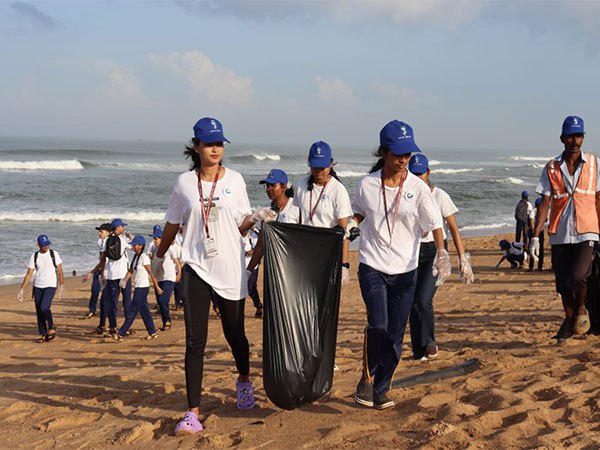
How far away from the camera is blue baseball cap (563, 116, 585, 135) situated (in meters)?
5.81

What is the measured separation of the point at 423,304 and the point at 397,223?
167cm

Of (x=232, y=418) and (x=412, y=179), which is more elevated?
(x=412, y=179)

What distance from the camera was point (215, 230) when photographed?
4.15m

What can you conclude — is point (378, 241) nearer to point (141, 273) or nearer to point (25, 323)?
point (141, 273)

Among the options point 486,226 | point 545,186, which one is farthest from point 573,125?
point 486,226

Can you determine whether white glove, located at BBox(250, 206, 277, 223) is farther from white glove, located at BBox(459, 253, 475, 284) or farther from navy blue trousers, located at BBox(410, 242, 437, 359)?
navy blue trousers, located at BBox(410, 242, 437, 359)

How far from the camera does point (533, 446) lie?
11.2 feet

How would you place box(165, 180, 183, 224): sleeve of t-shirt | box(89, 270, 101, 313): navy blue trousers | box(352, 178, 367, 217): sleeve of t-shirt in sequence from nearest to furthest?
1. box(165, 180, 183, 224): sleeve of t-shirt
2. box(352, 178, 367, 217): sleeve of t-shirt
3. box(89, 270, 101, 313): navy blue trousers

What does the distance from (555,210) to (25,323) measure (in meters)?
8.97

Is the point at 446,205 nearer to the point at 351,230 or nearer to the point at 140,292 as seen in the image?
the point at 351,230

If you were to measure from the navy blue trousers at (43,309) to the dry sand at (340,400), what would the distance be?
1053 millimetres

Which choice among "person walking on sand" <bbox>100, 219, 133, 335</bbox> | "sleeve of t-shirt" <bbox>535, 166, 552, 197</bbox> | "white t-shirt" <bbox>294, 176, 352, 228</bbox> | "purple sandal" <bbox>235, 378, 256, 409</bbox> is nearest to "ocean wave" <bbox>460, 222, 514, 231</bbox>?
"person walking on sand" <bbox>100, 219, 133, 335</bbox>

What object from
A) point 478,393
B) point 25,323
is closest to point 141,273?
point 25,323

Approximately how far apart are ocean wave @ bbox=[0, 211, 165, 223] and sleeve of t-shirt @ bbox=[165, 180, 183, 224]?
22.5 meters
